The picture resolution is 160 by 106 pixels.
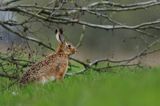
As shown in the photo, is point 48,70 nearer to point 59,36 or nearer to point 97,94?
point 59,36

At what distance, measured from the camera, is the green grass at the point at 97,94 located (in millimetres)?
6438

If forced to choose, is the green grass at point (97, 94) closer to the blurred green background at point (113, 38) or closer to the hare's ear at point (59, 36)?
the hare's ear at point (59, 36)

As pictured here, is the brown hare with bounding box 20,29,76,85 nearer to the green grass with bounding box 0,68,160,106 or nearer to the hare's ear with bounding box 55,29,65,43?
the hare's ear with bounding box 55,29,65,43

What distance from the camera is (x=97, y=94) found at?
6.94 metres

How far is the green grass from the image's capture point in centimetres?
644

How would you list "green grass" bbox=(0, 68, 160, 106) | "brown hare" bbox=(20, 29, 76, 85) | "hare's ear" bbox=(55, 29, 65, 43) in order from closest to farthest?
"green grass" bbox=(0, 68, 160, 106) < "brown hare" bbox=(20, 29, 76, 85) < "hare's ear" bbox=(55, 29, 65, 43)

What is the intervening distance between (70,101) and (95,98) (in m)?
0.28

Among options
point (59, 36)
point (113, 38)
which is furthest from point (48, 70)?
A: point (113, 38)

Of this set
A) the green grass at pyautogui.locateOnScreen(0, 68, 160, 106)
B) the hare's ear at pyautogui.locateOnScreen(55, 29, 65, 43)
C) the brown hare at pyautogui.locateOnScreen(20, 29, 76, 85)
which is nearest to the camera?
the green grass at pyautogui.locateOnScreen(0, 68, 160, 106)

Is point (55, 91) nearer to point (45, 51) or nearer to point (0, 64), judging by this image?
point (0, 64)

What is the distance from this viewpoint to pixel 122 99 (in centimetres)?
646

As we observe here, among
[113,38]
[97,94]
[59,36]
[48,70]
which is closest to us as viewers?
[97,94]

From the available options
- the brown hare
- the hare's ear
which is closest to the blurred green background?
the hare's ear

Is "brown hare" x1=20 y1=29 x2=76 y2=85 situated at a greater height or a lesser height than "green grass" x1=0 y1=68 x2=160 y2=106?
lesser
